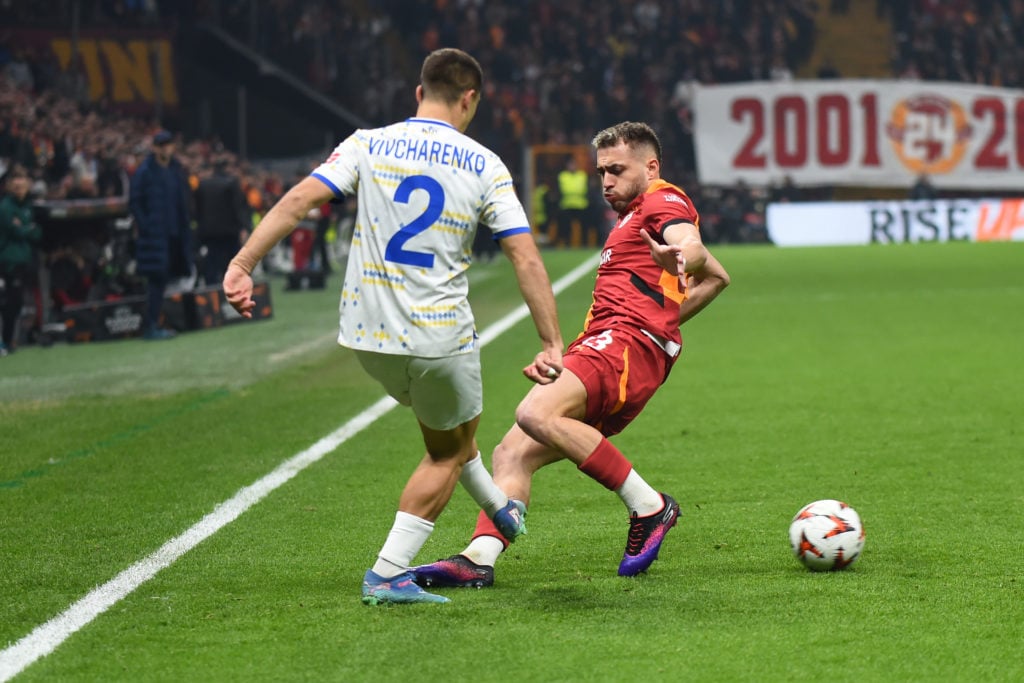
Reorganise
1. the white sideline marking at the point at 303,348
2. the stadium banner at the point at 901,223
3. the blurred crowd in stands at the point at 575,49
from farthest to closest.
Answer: the stadium banner at the point at 901,223 → the blurred crowd in stands at the point at 575,49 → the white sideline marking at the point at 303,348

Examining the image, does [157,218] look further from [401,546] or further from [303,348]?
[401,546]

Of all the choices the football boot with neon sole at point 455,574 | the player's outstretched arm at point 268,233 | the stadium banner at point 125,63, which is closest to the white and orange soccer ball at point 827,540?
the football boot with neon sole at point 455,574

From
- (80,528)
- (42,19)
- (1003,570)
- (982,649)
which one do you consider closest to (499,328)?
(80,528)

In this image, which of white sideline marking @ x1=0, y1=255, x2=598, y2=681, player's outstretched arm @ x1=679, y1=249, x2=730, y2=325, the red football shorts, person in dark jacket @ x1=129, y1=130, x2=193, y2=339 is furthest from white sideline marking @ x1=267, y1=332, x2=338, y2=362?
the red football shorts

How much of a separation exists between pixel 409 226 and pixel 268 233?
0.46 meters

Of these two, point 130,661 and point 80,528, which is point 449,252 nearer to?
point 130,661

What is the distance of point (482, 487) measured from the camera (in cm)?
555

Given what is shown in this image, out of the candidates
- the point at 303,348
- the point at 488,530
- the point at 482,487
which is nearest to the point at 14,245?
the point at 303,348

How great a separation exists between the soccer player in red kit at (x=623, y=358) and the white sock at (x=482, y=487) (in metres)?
0.20

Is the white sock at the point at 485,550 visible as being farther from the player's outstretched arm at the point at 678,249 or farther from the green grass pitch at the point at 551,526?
the player's outstretched arm at the point at 678,249

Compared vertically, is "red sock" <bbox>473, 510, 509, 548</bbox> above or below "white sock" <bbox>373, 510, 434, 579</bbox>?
below

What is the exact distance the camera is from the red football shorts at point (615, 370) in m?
5.89

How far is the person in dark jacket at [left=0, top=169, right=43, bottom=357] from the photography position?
15484 mm

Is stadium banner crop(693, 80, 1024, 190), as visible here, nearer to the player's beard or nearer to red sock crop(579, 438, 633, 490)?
the player's beard
